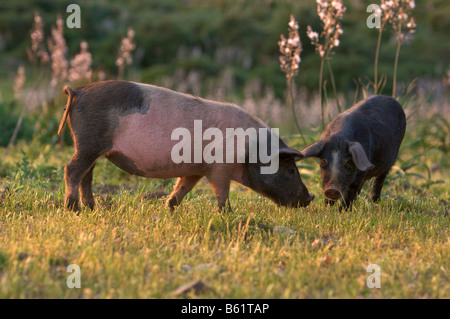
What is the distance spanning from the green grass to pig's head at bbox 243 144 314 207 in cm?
16

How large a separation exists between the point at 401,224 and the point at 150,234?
2048mm

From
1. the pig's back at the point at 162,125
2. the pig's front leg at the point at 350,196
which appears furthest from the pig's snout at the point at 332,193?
the pig's back at the point at 162,125

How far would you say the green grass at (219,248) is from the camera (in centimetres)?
312

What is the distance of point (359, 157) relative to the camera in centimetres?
461

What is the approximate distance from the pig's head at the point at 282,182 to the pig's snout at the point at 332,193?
0.15 metres

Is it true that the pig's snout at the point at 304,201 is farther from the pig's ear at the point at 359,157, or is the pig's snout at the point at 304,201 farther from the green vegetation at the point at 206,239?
the pig's ear at the point at 359,157

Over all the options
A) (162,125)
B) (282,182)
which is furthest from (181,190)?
(282,182)

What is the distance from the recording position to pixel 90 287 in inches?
121

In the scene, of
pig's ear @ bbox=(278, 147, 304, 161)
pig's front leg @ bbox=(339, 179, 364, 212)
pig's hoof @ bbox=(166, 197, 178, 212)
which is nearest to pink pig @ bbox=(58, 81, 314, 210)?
pig's ear @ bbox=(278, 147, 304, 161)

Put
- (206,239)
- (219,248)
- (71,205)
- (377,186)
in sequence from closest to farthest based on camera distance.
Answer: (219,248) → (206,239) → (71,205) → (377,186)

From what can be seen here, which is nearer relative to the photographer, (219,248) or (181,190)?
(219,248)

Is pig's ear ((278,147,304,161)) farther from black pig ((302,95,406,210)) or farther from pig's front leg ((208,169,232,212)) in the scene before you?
pig's front leg ((208,169,232,212))

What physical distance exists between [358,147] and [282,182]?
0.70m

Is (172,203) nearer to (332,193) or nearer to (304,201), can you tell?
(304,201)
